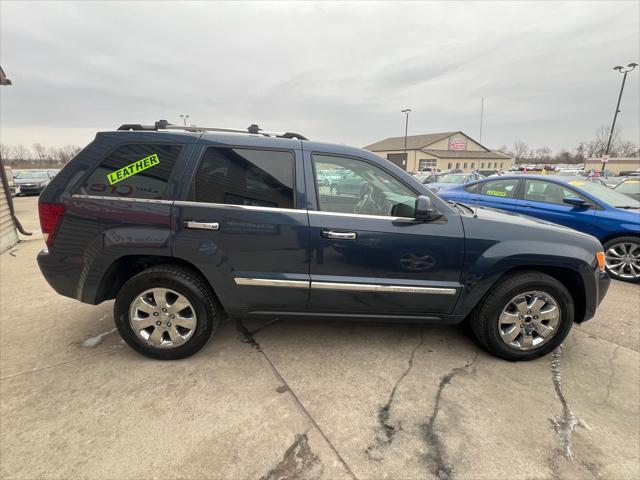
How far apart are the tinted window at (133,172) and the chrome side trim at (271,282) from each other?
94cm

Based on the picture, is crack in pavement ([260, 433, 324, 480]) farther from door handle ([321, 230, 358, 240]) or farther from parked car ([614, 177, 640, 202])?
parked car ([614, 177, 640, 202])

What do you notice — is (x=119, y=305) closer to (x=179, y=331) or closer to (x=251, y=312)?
(x=179, y=331)

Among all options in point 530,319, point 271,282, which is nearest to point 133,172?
point 271,282

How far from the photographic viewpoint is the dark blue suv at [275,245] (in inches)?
101

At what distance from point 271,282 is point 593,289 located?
2776mm

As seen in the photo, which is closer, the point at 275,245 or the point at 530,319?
the point at 275,245

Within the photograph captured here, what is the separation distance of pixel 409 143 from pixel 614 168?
35998mm

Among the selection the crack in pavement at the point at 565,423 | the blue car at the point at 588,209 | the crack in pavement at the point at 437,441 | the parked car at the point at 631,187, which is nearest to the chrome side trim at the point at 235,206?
the crack in pavement at the point at 437,441

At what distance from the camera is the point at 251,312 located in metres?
2.80

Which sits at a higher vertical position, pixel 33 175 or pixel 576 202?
pixel 576 202

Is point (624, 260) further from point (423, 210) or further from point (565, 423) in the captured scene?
point (423, 210)

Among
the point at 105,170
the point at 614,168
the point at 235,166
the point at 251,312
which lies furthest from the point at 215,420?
the point at 614,168

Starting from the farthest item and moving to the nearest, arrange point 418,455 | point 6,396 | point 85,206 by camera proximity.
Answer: point 85,206 → point 6,396 → point 418,455

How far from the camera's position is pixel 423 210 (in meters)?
2.50
